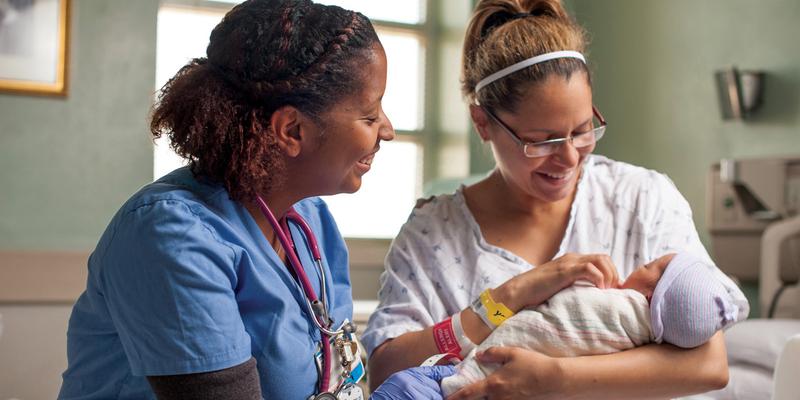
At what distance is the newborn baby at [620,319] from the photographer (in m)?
1.39

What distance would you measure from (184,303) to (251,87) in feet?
1.03

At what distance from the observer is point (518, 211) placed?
1845mm

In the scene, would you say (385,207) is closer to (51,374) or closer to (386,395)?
(51,374)

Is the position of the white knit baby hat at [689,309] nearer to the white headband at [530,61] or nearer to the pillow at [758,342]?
the white headband at [530,61]

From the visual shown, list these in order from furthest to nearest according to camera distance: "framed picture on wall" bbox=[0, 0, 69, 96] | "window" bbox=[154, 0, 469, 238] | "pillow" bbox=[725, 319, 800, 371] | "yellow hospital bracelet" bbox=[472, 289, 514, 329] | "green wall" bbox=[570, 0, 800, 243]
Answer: "window" bbox=[154, 0, 469, 238]
"framed picture on wall" bbox=[0, 0, 69, 96]
"green wall" bbox=[570, 0, 800, 243]
"pillow" bbox=[725, 319, 800, 371]
"yellow hospital bracelet" bbox=[472, 289, 514, 329]

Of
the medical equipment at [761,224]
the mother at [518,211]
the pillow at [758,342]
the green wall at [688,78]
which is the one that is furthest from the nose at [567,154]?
the medical equipment at [761,224]

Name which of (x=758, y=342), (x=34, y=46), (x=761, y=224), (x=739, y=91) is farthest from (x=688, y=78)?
(x=34, y=46)

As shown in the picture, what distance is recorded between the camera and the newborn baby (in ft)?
4.56

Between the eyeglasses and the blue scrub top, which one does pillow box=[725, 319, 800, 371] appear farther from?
the blue scrub top

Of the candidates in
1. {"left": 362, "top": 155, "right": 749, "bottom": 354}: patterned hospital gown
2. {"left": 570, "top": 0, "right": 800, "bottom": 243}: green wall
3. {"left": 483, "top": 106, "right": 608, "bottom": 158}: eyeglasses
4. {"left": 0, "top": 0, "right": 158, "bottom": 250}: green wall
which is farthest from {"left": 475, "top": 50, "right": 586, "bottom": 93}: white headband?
{"left": 0, "top": 0, "right": 158, "bottom": 250}: green wall

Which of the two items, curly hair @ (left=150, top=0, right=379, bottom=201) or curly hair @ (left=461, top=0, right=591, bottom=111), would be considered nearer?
curly hair @ (left=150, top=0, right=379, bottom=201)

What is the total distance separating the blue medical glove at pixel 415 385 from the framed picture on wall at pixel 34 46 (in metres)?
3.66

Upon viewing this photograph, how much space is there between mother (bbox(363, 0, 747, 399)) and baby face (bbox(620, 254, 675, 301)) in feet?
0.14

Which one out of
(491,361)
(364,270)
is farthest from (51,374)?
(491,361)
